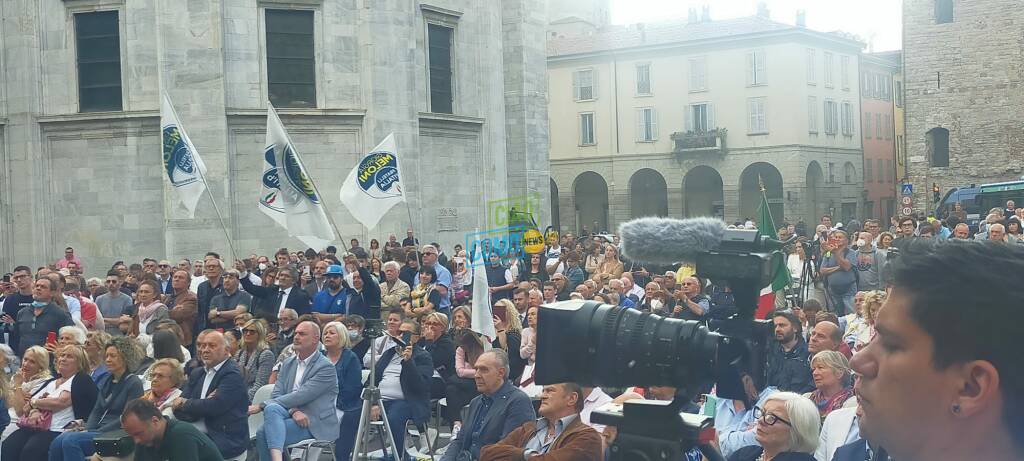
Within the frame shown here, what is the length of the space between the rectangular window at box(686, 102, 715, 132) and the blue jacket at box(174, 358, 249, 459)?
177 feet

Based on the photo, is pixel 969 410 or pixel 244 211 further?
pixel 244 211

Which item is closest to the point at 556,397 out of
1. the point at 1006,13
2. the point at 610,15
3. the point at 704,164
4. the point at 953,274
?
the point at 953,274

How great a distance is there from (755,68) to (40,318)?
2015 inches

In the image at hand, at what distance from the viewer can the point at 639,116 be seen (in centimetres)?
6284

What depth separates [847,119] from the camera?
211 ft

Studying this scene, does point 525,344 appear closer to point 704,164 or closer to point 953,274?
point 953,274

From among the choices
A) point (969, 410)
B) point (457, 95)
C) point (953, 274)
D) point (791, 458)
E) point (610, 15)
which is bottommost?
point (791, 458)

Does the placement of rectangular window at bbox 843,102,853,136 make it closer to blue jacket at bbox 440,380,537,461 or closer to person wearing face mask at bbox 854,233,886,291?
person wearing face mask at bbox 854,233,886,291

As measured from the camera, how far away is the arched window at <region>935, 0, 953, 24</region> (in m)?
51.3

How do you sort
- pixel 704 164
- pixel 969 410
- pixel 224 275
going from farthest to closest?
pixel 704 164
pixel 224 275
pixel 969 410

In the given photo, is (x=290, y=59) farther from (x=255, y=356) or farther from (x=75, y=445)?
(x=75, y=445)

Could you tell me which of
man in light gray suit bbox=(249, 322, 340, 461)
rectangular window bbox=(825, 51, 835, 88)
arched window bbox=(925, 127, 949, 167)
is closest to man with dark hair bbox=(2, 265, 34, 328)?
man in light gray suit bbox=(249, 322, 340, 461)

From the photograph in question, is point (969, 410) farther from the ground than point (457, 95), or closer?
closer

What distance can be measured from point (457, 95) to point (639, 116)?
3521 cm
